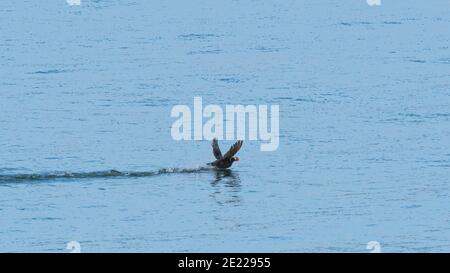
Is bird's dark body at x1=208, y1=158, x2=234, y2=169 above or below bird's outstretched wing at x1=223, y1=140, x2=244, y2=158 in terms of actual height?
below

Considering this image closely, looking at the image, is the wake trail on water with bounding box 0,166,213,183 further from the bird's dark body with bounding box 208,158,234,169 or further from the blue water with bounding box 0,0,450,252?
the bird's dark body with bounding box 208,158,234,169

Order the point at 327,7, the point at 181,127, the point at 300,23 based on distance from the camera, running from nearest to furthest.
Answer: the point at 181,127, the point at 300,23, the point at 327,7

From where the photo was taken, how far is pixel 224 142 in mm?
46188

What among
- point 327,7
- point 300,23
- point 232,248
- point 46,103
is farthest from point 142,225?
point 327,7

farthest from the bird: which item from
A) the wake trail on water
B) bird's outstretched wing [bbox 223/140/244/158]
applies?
the wake trail on water

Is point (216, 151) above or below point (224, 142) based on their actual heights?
below

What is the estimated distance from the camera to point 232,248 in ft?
112

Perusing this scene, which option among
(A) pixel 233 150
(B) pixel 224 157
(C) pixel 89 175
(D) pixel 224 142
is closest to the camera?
(C) pixel 89 175

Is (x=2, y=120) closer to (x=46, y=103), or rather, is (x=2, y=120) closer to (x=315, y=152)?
(x=46, y=103)

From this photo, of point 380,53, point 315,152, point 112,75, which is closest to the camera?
point 315,152

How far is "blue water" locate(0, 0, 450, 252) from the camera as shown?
3616cm

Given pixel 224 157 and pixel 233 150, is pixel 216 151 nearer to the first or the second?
pixel 224 157

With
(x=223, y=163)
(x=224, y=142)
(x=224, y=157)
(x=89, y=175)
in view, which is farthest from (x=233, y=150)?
(x=224, y=142)
